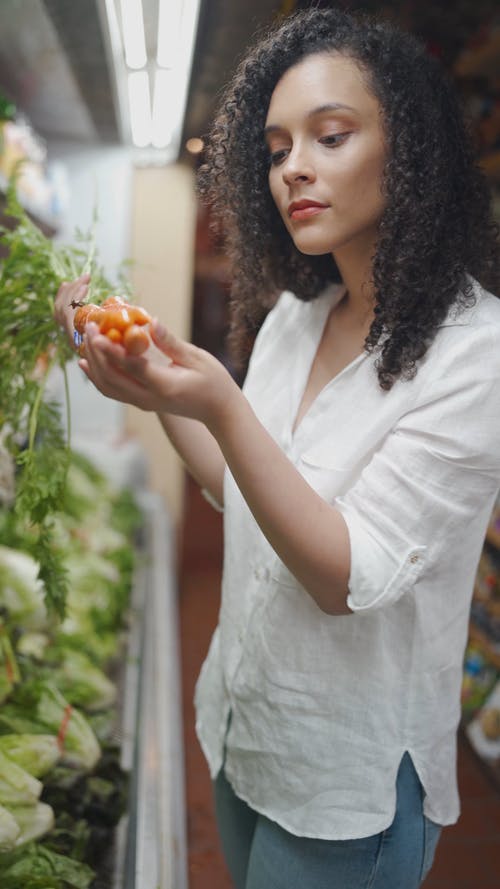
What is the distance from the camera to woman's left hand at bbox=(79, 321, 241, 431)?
0.73 m

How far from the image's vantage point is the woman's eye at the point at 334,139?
1.00 m

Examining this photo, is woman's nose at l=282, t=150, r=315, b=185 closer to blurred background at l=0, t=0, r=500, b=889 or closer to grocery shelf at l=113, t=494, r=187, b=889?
blurred background at l=0, t=0, r=500, b=889

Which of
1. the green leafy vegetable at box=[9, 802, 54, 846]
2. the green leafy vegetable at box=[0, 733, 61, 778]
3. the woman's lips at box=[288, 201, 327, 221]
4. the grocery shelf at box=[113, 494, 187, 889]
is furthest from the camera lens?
the grocery shelf at box=[113, 494, 187, 889]

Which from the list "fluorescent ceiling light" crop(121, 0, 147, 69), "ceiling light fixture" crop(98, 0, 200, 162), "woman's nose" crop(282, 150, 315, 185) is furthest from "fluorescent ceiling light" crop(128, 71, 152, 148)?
"woman's nose" crop(282, 150, 315, 185)

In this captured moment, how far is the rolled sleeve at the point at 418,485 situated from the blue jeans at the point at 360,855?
375mm

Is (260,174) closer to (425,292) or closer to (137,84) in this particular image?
(425,292)

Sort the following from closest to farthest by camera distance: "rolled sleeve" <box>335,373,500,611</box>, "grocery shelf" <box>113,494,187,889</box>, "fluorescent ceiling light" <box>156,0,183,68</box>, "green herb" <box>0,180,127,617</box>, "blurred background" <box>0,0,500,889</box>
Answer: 1. "rolled sleeve" <box>335,373,500,611</box>
2. "green herb" <box>0,180,127,617</box>
3. "grocery shelf" <box>113,494,187,889</box>
4. "fluorescent ceiling light" <box>156,0,183,68</box>
5. "blurred background" <box>0,0,500,889</box>

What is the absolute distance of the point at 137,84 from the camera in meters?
3.00

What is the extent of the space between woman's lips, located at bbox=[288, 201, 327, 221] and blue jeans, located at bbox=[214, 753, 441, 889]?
2.64 feet

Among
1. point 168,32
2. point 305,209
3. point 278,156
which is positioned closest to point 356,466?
point 305,209

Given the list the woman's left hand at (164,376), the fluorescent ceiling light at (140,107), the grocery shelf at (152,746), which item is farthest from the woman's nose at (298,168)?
the fluorescent ceiling light at (140,107)

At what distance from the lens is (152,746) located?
210cm

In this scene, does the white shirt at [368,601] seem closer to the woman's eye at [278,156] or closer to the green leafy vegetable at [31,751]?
the woman's eye at [278,156]

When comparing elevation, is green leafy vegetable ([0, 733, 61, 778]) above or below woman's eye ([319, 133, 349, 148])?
below
